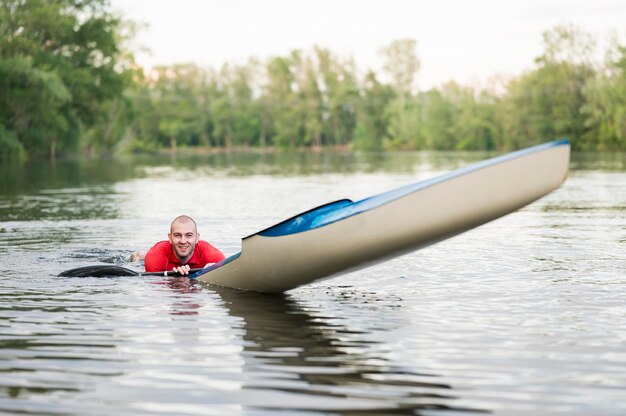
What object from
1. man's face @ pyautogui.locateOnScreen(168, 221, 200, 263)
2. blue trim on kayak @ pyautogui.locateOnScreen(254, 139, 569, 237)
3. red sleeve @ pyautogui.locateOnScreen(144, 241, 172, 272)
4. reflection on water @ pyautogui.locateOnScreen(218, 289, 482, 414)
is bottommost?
reflection on water @ pyautogui.locateOnScreen(218, 289, 482, 414)

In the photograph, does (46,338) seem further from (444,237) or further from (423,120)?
(423,120)

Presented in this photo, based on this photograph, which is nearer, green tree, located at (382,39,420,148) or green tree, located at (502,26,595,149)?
green tree, located at (502,26,595,149)

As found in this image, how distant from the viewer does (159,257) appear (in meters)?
11.6

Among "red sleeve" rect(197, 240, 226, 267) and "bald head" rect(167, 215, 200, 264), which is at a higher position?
"bald head" rect(167, 215, 200, 264)

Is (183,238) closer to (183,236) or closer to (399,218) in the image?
(183,236)

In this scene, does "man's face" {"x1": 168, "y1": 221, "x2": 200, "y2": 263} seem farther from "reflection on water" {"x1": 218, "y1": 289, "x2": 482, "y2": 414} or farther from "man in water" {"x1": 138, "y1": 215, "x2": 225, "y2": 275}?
"reflection on water" {"x1": 218, "y1": 289, "x2": 482, "y2": 414}

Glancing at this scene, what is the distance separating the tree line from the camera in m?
62.1

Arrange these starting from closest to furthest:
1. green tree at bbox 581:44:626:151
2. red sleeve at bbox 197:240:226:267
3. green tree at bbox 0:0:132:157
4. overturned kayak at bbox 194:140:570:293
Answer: overturned kayak at bbox 194:140:570:293, red sleeve at bbox 197:240:226:267, green tree at bbox 0:0:132:157, green tree at bbox 581:44:626:151

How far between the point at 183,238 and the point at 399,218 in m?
2.73

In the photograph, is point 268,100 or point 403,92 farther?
point 268,100

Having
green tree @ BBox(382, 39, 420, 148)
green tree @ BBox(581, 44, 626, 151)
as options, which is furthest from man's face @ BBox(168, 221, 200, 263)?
green tree @ BBox(382, 39, 420, 148)

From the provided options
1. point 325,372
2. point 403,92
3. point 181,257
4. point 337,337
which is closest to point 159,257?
point 181,257

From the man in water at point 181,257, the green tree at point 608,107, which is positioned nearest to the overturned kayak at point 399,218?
the man in water at point 181,257

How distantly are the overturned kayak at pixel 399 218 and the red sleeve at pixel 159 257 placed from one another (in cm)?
159
